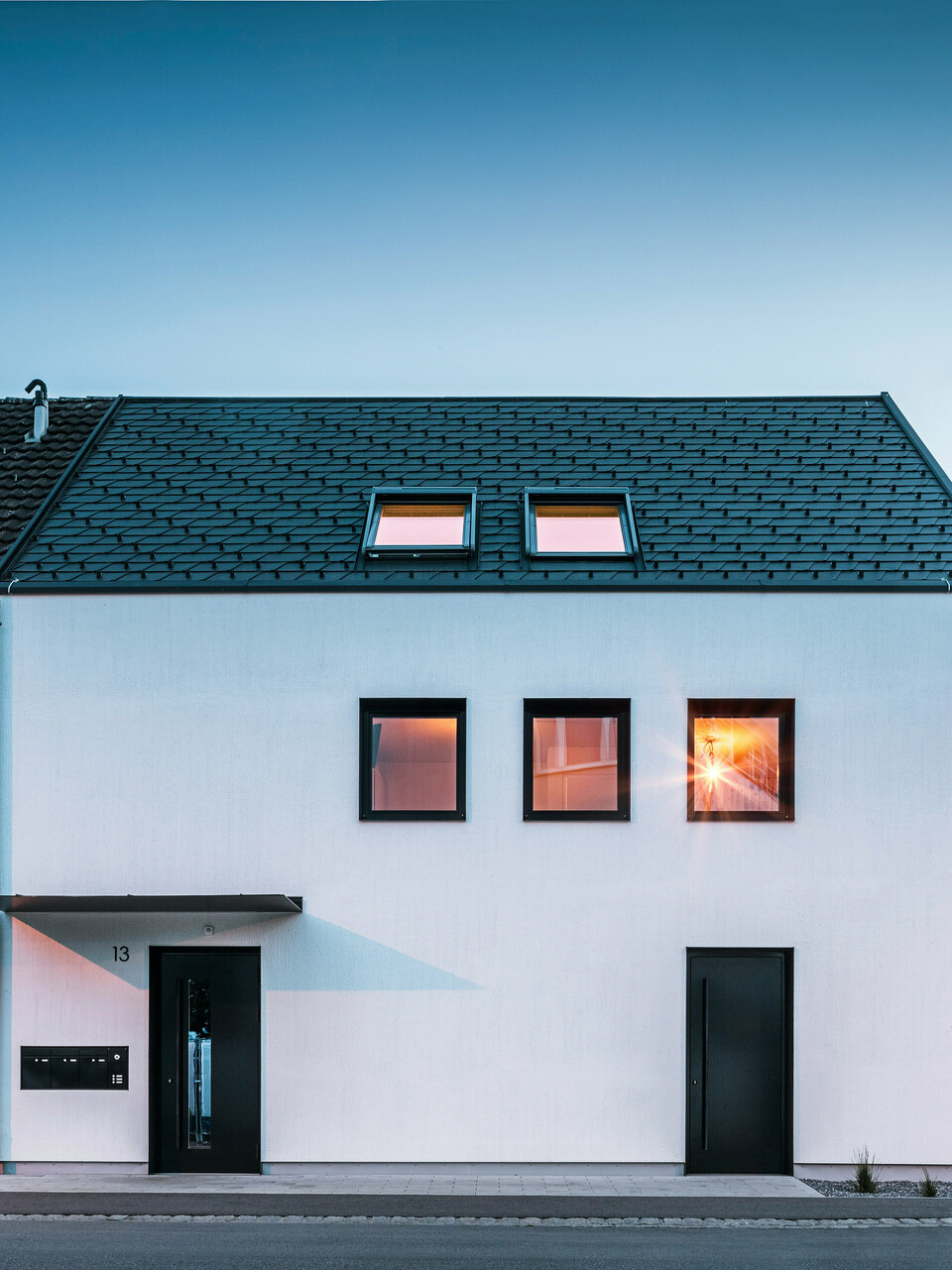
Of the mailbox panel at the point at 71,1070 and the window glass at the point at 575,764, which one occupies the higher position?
the window glass at the point at 575,764

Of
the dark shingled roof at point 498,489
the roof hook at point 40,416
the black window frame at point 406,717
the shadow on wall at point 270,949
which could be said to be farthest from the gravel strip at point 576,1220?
the roof hook at point 40,416

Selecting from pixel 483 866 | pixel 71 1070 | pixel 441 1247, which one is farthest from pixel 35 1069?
pixel 483 866

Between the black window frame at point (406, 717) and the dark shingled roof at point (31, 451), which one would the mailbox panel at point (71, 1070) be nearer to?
the black window frame at point (406, 717)

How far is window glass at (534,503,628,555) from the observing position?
9.89 m

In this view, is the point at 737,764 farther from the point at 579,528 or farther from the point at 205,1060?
the point at 205,1060

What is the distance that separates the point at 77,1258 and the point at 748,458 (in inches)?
390

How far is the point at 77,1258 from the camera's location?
666 centimetres

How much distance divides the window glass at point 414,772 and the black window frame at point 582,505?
2.14m

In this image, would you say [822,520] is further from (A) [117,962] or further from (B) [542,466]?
(A) [117,962]

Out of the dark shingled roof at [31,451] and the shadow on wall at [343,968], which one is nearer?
the shadow on wall at [343,968]

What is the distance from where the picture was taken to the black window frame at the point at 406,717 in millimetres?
9023

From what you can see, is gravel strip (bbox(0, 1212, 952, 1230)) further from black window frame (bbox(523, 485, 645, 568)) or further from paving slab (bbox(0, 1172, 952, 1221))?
black window frame (bbox(523, 485, 645, 568))

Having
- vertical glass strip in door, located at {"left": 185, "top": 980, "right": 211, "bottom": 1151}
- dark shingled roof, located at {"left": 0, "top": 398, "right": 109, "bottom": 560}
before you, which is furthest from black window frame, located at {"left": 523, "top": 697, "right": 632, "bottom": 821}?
dark shingled roof, located at {"left": 0, "top": 398, "right": 109, "bottom": 560}

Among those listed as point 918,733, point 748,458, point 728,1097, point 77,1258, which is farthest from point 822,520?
point 77,1258
